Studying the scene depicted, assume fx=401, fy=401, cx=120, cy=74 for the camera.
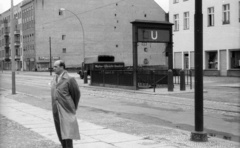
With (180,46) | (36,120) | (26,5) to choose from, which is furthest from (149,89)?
(26,5)

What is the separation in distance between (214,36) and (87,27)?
42601 mm

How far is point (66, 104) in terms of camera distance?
267 inches

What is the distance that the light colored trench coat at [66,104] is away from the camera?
6.72 meters

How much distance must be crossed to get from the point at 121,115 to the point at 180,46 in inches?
1477

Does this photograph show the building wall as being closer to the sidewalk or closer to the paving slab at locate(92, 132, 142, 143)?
the sidewalk

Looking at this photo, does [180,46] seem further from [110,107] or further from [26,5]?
[26,5]

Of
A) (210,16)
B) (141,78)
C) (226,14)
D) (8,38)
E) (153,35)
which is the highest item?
(8,38)

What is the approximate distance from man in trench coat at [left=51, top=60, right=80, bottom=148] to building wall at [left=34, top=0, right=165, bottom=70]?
2927 inches

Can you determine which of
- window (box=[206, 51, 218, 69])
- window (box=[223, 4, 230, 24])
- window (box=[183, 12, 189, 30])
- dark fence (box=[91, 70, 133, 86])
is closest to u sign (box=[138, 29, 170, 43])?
dark fence (box=[91, 70, 133, 86])

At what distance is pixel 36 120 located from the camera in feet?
38.4

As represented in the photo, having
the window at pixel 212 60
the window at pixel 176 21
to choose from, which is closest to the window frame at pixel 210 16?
the window at pixel 212 60

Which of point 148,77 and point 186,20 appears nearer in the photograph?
point 148,77

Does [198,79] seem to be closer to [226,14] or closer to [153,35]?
[153,35]

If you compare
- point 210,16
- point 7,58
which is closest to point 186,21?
point 210,16
